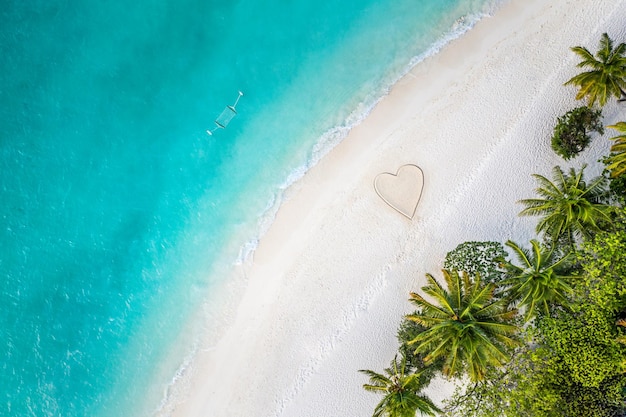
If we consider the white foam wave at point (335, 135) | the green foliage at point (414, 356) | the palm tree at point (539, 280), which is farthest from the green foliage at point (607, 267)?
the white foam wave at point (335, 135)

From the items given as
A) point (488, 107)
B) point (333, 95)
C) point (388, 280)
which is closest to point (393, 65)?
point (333, 95)

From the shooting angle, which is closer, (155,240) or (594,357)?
(594,357)

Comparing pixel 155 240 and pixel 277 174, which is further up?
pixel 277 174

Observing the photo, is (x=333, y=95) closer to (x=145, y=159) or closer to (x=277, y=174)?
(x=277, y=174)

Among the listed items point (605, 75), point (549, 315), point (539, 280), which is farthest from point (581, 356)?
point (605, 75)

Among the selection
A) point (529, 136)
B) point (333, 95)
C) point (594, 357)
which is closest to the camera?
point (594, 357)

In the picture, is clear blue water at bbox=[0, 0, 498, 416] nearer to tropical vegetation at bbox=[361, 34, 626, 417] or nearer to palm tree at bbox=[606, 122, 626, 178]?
tropical vegetation at bbox=[361, 34, 626, 417]

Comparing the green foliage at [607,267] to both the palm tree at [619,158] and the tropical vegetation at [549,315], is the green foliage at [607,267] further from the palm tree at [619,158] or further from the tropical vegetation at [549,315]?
the palm tree at [619,158]
